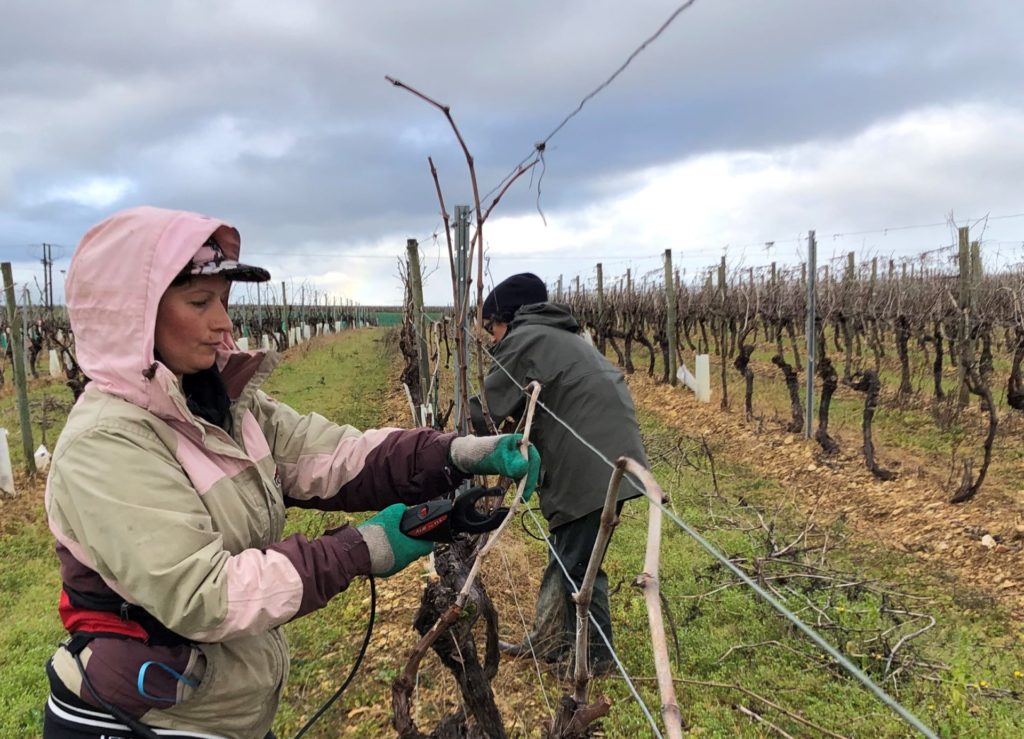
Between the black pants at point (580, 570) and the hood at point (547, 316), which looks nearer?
the black pants at point (580, 570)

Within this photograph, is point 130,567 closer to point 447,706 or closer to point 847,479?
point 447,706

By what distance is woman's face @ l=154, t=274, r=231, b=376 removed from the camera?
4.40ft

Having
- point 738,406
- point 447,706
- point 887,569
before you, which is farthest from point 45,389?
point 887,569

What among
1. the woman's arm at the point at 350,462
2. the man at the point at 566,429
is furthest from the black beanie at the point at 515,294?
the woman's arm at the point at 350,462

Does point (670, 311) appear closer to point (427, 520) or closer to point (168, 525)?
point (427, 520)

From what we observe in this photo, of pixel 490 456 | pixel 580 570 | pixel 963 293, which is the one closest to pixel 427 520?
pixel 490 456

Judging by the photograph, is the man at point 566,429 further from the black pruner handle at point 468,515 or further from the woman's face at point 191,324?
the woman's face at point 191,324

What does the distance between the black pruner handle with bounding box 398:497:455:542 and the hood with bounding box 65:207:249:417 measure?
485mm

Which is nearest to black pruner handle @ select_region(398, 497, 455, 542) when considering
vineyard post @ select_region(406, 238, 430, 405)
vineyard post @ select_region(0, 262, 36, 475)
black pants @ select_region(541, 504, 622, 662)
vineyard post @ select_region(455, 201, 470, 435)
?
vineyard post @ select_region(455, 201, 470, 435)

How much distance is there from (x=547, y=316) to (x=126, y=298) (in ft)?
7.14

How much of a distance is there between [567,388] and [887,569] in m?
3.09

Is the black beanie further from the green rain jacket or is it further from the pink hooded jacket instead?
the pink hooded jacket

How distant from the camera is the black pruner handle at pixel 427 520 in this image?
1.38 metres

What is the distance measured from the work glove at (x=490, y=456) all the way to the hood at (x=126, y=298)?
2.45ft
